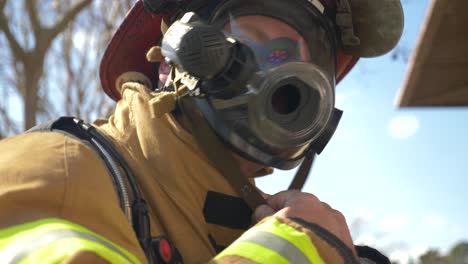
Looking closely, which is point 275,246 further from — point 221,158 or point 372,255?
point 372,255

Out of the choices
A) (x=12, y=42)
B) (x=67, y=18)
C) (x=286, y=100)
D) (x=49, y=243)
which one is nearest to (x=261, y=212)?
(x=286, y=100)

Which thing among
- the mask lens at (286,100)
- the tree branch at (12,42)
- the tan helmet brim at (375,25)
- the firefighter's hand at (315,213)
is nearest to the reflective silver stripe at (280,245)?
the firefighter's hand at (315,213)

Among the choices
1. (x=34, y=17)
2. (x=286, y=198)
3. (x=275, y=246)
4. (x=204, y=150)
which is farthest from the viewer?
(x=34, y=17)

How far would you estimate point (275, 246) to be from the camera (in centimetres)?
115

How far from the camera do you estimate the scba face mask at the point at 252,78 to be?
5.23 ft

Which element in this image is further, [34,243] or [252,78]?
[252,78]

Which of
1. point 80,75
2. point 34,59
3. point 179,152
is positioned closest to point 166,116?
point 179,152

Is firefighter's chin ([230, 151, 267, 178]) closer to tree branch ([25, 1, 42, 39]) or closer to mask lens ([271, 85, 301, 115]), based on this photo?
mask lens ([271, 85, 301, 115])

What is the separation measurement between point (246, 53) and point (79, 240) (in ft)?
2.79

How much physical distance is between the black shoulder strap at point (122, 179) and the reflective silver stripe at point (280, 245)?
0.70 ft

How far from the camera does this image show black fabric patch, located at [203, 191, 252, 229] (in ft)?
4.99

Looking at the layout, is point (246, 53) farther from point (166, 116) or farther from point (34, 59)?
point (34, 59)

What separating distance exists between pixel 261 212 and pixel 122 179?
1.36 ft

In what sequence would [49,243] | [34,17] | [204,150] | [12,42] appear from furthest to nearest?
[34,17]
[12,42]
[204,150]
[49,243]
